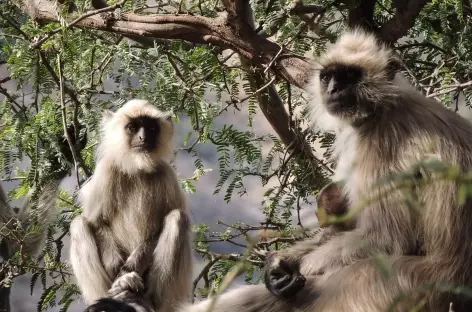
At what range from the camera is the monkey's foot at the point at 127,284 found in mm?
4035

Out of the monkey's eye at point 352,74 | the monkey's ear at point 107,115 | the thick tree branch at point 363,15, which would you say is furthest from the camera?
the monkey's ear at point 107,115

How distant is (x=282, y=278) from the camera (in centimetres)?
302

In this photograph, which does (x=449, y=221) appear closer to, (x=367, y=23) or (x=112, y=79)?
(x=367, y=23)

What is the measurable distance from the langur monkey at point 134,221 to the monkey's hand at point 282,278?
120cm

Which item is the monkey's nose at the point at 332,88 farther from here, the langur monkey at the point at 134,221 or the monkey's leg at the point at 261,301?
the langur monkey at the point at 134,221

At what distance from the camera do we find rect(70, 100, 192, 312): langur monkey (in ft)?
13.8

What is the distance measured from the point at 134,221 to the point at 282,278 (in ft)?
5.98

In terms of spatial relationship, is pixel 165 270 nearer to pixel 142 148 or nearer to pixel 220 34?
pixel 142 148

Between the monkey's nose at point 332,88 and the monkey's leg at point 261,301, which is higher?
the monkey's nose at point 332,88

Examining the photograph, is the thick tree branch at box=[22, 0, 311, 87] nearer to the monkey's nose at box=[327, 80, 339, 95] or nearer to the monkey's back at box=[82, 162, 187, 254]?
the monkey's nose at box=[327, 80, 339, 95]

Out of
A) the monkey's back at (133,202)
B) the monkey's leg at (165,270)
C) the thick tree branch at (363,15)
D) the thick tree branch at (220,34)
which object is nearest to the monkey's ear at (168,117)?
the monkey's back at (133,202)

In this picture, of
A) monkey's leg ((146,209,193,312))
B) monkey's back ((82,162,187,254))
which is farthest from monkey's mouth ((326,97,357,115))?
monkey's back ((82,162,187,254))

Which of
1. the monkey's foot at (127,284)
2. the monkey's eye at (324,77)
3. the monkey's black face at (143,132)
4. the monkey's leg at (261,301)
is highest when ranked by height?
the monkey's black face at (143,132)

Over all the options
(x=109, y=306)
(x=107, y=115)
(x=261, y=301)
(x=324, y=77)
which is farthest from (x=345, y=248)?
(x=107, y=115)
